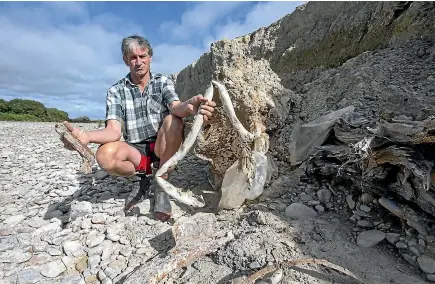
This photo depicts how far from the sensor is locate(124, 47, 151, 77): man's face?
3.26 m

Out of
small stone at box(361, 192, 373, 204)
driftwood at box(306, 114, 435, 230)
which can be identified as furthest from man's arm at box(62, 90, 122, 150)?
small stone at box(361, 192, 373, 204)

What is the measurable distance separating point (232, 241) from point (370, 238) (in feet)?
3.17

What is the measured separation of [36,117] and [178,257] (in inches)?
991

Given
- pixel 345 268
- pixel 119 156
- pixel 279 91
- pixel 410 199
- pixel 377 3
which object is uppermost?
pixel 377 3

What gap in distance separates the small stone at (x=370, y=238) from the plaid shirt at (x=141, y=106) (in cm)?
224

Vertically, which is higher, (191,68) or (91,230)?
(191,68)

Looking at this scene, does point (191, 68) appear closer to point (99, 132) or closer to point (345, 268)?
point (99, 132)

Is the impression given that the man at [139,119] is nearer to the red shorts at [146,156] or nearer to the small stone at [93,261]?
the red shorts at [146,156]

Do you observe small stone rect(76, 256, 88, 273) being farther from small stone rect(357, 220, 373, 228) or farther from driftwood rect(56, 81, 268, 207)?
small stone rect(357, 220, 373, 228)

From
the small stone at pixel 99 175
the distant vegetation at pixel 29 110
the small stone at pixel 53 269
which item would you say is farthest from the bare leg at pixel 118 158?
the distant vegetation at pixel 29 110

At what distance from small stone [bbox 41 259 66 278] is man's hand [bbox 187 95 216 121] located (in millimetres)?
1730

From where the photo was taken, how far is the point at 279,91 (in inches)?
138

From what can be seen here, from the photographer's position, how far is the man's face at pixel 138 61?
3.26 meters

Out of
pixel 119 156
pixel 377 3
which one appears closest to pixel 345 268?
pixel 119 156
